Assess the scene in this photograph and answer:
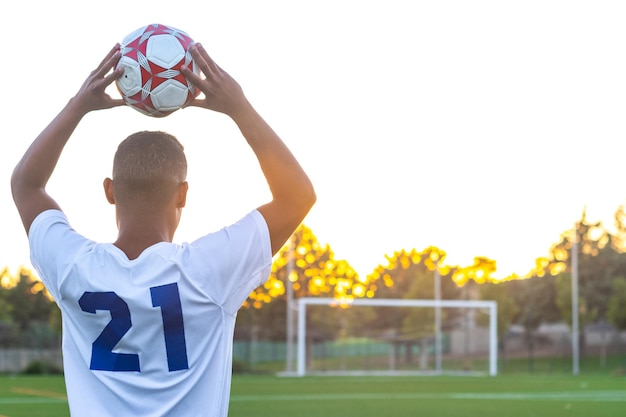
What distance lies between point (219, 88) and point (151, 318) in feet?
1.78

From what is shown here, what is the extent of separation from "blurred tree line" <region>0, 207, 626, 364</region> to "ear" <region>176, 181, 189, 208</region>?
35.1 meters

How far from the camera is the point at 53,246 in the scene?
2.16 meters

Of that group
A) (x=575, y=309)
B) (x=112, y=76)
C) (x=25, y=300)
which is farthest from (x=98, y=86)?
(x=25, y=300)

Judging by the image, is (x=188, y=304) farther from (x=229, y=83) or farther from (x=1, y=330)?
(x=1, y=330)

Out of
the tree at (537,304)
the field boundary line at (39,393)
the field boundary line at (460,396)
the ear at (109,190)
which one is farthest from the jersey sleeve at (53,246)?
the tree at (537,304)

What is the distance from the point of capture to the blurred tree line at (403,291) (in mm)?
40438

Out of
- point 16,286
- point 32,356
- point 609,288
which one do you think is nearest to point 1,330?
point 32,356

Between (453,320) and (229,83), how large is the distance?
39.5m

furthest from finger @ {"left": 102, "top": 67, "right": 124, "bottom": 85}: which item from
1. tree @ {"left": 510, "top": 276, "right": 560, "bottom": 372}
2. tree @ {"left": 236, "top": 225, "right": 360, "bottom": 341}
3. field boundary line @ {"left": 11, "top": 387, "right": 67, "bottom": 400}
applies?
tree @ {"left": 510, "top": 276, "right": 560, "bottom": 372}

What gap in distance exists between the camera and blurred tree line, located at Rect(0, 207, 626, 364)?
133 feet

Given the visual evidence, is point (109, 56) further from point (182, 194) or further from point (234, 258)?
point (234, 258)

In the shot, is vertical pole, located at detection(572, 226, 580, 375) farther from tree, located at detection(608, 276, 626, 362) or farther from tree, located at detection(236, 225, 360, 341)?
tree, located at detection(236, 225, 360, 341)

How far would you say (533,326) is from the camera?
2253 inches

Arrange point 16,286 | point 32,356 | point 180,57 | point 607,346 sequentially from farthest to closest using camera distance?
point 16,286, point 607,346, point 32,356, point 180,57
